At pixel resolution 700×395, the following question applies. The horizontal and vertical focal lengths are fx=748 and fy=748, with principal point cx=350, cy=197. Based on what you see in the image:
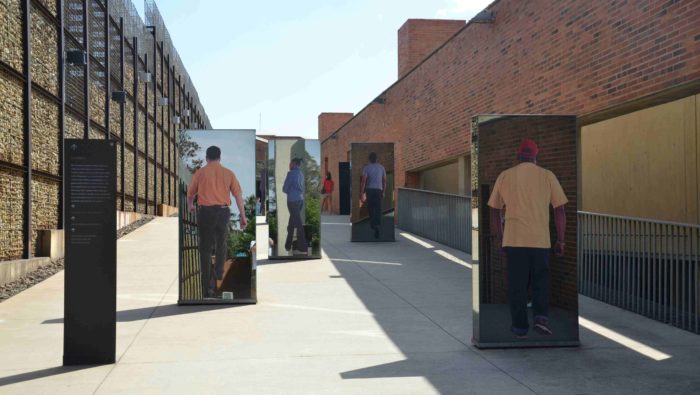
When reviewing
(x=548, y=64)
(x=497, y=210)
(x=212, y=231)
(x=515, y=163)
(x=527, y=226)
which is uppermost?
(x=548, y=64)

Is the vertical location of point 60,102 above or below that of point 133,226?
above

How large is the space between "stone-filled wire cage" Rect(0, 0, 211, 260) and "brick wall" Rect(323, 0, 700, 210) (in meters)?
8.26

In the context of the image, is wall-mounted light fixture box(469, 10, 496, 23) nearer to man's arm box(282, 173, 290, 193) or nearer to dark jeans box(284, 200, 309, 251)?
man's arm box(282, 173, 290, 193)

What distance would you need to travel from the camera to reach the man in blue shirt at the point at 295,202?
15078 millimetres

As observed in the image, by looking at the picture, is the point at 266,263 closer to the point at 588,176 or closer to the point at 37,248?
the point at 37,248

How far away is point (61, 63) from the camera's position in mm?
13320

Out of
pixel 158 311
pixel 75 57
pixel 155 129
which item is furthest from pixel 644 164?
pixel 155 129

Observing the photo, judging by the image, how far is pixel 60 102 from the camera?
13336 millimetres

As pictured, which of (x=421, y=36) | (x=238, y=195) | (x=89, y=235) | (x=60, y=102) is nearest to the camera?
(x=89, y=235)

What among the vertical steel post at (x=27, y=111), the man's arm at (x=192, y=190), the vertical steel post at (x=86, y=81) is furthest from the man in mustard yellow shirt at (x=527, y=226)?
the vertical steel post at (x=86, y=81)

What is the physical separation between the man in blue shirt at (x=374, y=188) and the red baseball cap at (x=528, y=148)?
1254 cm

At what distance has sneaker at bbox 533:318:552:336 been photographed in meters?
6.75

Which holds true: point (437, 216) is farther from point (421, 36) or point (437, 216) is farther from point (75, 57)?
point (421, 36)

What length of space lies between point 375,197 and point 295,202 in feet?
14.8
